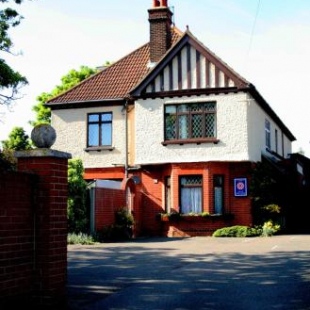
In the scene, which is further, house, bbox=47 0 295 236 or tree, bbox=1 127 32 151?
tree, bbox=1 127 32 151

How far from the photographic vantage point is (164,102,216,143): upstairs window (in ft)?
77.3

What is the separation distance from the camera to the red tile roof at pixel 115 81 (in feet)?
86.0

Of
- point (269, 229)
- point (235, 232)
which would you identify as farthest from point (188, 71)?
point (269, 229)

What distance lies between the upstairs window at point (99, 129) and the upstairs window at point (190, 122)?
347 cm

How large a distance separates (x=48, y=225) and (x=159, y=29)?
20.6 metres

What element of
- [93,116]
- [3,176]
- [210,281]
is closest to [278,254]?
[210,281]

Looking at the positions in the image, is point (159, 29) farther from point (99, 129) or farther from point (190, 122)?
point (99, 129)

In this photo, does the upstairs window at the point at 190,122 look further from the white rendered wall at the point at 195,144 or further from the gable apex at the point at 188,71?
the gable apex at the point at 188,71

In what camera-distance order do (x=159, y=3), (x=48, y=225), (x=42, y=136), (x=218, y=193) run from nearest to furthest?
(x=48, y=225)
(x=42, y=136)
(x=218, y=193)
(x=159, y=3)

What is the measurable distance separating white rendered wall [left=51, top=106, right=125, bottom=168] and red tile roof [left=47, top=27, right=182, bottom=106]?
2.02 ft

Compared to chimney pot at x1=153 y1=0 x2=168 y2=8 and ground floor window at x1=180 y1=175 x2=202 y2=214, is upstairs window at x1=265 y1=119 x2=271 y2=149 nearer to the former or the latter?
ground floor window at x1=180 y1=175 x2=202 y2=214

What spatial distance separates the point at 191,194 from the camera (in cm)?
2359

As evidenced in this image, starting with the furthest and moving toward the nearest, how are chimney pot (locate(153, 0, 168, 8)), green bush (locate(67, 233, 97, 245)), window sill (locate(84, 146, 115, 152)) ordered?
chimney pot (locate(153, 0, 168, 8)) < window sill (locate(84, 146, 115, 152)) < green bush (locate(67, 233, 97, 245))

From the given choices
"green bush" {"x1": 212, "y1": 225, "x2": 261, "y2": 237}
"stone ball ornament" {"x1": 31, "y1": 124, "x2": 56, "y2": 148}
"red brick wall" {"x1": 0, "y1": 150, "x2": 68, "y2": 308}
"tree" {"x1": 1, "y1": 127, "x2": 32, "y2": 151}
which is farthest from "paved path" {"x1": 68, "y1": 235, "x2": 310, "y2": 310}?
"tree" {"x1": 1, "y1": 127, "x2": 32, "y2": 151}
